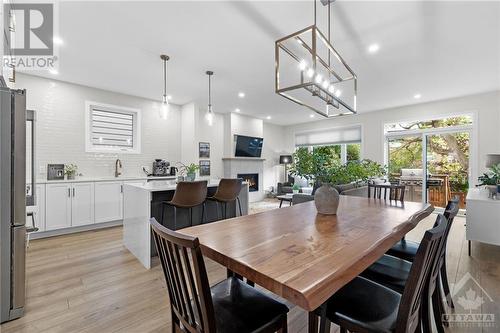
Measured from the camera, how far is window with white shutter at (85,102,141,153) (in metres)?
4.74

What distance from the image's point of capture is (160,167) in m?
5.52

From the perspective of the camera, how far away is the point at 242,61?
3.58 metres

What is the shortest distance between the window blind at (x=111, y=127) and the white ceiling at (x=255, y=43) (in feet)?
1.87

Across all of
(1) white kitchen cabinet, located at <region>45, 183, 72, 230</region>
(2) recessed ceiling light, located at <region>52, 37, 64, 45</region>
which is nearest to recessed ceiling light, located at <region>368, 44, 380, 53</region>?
(2) recessed ceiling light, located at <region>52, 37, 64, 45</region>

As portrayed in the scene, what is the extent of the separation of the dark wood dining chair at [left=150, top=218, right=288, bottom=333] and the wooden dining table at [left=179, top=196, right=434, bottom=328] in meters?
0.17

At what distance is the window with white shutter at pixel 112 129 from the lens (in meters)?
4.74

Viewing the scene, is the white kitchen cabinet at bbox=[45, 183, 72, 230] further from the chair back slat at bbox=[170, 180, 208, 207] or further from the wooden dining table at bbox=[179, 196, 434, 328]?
A: the wooden dining table at bbox=[179, 196, 434, 328]

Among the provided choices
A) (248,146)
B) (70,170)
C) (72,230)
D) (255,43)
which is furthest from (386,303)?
(248,146)

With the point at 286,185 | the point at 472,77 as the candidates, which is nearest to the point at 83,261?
the point at 286,185

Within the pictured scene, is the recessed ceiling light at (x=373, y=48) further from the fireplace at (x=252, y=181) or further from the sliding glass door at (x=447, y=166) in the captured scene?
the fireplace at (x=252, y=181)

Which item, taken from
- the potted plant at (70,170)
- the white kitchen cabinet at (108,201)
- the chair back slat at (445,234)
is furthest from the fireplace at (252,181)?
the chair back slat at (445,234)

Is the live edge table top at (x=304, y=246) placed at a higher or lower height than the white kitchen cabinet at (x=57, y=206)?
higher

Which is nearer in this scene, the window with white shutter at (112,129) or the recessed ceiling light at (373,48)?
the recessed ceiling light at (373,48)

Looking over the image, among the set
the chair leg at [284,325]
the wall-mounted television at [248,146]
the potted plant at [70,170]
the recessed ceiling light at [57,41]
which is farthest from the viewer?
the wall-mounted television at [248,146]
